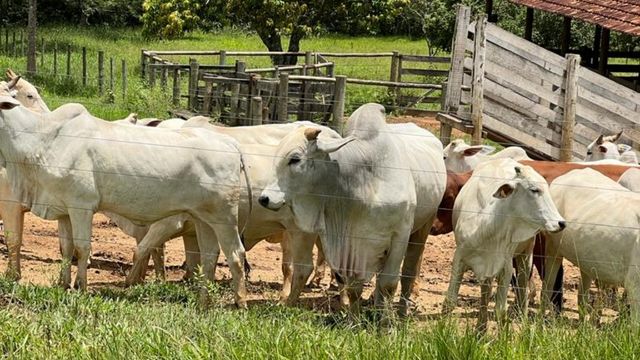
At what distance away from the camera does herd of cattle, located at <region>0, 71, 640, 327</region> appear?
29.2 ft

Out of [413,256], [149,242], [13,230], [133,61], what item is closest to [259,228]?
[149,242]

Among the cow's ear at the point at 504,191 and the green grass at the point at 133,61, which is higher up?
the cow's ear at the point at 504,191

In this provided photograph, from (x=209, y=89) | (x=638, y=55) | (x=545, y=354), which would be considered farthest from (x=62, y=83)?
(x=545, y=354)

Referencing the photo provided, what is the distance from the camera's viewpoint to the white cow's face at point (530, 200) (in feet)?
29.3

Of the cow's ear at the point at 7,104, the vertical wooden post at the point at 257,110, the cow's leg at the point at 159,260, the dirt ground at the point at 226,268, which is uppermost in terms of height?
the cow's ear at the point at 7,104

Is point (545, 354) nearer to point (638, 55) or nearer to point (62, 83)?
point (638, 55)

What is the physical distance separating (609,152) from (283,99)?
609 cm

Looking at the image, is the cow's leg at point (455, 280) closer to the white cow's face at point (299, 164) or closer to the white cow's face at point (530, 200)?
the white cow's face at point (530, 200)

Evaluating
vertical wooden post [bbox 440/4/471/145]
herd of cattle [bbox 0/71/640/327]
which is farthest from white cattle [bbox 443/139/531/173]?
vertical wooden post [bbox 440/4/471/145]

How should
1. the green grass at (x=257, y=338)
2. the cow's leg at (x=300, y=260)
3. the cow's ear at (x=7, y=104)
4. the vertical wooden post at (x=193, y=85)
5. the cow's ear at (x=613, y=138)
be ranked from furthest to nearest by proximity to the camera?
1. the vertical wooden post at (x=193, y=85)
2. the cow's ear at (x=613, y=138)
3. the cow's leg at (x=300, y=260)
4. the cow's ear at (x=7, y=104)
5. the green grass at (x=257, y=338)

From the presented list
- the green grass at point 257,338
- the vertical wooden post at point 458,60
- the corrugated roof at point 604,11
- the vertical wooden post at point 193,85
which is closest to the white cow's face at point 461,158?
the vertical wooden post at point 458,60

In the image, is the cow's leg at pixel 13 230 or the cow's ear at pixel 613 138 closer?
the cow's leg at pixel 13 230

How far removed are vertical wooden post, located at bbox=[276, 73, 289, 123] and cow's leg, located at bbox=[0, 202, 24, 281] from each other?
814cm

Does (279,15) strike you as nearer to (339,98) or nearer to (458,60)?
(339,98)
